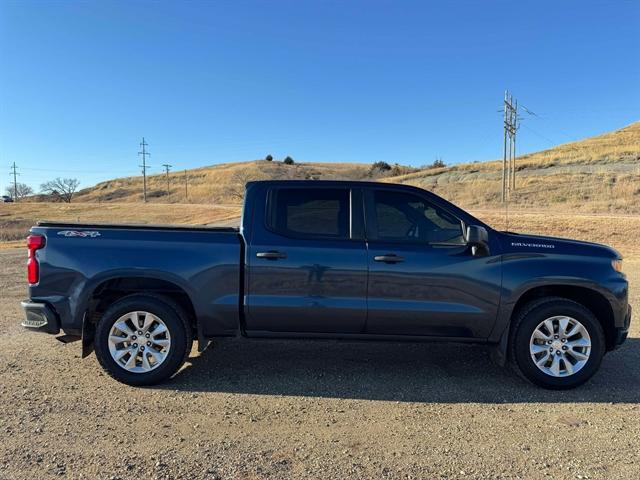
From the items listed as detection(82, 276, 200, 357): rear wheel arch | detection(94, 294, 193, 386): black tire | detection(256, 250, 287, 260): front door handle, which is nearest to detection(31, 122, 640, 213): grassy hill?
detection(256, 250, 287, 260): front door handle

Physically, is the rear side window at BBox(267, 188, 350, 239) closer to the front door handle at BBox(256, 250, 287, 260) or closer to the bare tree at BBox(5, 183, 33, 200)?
the front door handle at BBox(256, 250, 287, 260)

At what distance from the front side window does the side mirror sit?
0.47ft

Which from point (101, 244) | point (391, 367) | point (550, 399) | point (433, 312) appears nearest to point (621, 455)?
point (550, 399)

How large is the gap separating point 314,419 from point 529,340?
6.77 ft

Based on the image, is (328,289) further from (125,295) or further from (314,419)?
(125,295)

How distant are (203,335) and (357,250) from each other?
1.61 metres

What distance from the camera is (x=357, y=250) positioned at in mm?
4621

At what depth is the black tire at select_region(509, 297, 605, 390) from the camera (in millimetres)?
4629

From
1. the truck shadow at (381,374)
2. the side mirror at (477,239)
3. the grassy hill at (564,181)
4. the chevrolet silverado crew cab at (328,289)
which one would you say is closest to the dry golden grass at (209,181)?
the grassy hill at (564,181)

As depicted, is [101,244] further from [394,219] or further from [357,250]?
[394,219]

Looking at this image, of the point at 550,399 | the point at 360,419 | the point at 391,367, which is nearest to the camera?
the point at 360,419

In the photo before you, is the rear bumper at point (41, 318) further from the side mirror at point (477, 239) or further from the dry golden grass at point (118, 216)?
the dry golden grass at point (118, 216)

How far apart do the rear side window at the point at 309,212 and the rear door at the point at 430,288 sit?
366 mm

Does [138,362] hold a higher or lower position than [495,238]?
lower
